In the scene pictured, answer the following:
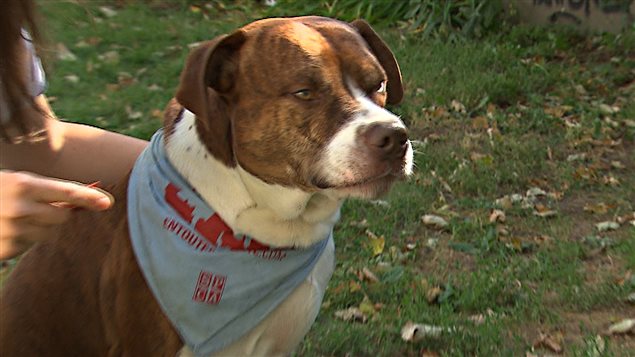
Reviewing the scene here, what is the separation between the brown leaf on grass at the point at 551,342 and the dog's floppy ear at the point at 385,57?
1.18 meters

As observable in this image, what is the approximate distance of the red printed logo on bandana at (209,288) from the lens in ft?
8.42

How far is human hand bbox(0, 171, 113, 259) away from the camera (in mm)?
1804

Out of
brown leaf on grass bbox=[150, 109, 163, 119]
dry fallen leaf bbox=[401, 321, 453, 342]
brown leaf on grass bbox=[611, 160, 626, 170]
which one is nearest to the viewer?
dry fallen leaf bbox=[401, 321, 453, 342]

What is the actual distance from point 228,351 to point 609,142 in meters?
3.67

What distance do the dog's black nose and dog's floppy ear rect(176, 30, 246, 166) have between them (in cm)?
42

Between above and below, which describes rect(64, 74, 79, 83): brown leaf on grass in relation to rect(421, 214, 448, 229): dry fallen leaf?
below

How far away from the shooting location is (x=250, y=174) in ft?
8.24

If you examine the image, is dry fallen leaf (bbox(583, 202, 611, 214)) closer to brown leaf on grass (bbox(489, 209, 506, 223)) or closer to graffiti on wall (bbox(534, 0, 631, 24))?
brown leaf on grass (bbox(489, 209, 506, 223))

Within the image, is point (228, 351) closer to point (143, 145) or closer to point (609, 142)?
point (143, 145)

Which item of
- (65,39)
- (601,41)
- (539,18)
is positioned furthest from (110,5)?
(601,41)

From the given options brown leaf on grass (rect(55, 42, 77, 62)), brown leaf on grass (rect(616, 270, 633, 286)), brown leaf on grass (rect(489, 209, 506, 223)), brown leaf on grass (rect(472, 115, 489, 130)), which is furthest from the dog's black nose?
brown leaf on grass (rect(55, 42, 77, 62))

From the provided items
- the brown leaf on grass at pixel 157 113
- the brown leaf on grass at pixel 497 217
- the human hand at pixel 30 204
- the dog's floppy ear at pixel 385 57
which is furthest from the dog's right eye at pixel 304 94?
the brown leaf on grass at pixel 157 113

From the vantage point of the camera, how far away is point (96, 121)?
6.28 metres

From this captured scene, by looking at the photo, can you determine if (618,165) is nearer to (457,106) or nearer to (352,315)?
(457,106)
